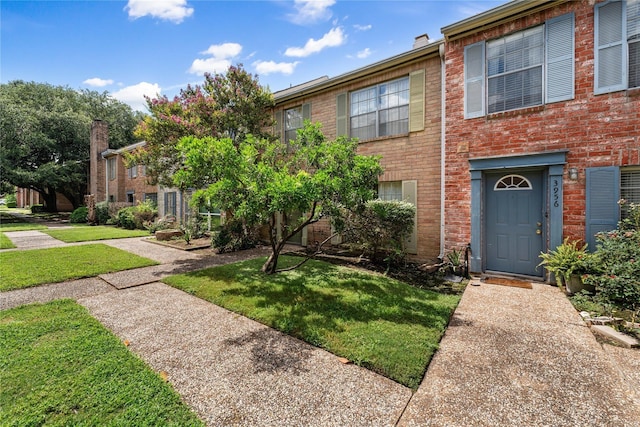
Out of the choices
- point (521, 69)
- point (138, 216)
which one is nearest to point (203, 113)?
point (521, 69)

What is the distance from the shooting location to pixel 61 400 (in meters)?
2.31

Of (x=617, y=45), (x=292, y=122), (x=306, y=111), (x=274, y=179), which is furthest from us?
(x=292, y=122)

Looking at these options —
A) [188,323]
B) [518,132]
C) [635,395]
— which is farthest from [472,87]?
[188,323]

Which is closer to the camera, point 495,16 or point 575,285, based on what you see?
point 575,285

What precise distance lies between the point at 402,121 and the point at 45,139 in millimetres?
27893

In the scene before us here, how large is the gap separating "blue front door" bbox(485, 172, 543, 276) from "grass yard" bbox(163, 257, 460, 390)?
7.61 feet

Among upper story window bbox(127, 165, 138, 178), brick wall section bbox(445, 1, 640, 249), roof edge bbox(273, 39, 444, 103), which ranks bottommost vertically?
brick wall section bbox(445, 1, 640, 249)

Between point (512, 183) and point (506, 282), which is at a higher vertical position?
point (512, 183)

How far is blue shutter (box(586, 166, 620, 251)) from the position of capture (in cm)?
516

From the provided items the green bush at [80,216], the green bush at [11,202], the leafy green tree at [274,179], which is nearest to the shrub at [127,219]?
the green bush at [80,216]

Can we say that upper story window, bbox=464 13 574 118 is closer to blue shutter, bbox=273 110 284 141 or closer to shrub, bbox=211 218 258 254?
blue shutter, bbox=273 110 284 141

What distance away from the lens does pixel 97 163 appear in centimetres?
2273

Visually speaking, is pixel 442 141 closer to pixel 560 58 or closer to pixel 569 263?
pixel 560 58

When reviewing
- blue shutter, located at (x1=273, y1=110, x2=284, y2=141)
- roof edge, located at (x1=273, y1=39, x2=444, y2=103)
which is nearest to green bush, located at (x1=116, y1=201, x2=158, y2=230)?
blue shutter, located at (x1=273, y1=110, x2=284, y2=141)
